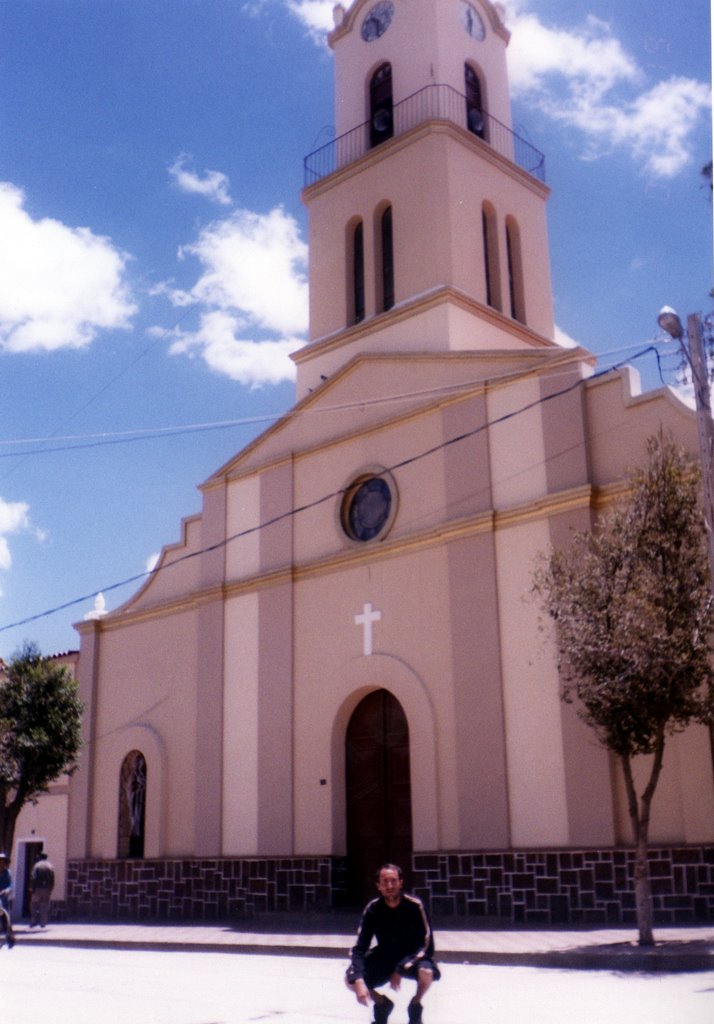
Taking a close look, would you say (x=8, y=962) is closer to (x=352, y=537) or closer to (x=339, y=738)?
(x=339, y=738)

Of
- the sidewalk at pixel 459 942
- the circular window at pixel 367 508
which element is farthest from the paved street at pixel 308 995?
the circular window at pixel 367 508

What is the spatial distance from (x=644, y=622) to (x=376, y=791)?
750 centimetres

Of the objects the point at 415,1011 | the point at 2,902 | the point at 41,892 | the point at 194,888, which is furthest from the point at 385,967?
the point at 41,892

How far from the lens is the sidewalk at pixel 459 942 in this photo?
11180 mm

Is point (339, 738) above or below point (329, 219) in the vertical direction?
below

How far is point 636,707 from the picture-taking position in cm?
1249

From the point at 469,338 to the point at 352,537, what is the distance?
14.7ft

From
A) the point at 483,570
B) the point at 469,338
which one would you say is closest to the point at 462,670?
the point at 483,570

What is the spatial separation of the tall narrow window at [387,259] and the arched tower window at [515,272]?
250 centimetres

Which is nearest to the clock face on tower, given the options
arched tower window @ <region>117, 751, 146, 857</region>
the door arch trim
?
the door arch trim

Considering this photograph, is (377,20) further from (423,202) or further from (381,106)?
(423,202)

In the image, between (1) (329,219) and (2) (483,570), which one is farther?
(1) (329,219)

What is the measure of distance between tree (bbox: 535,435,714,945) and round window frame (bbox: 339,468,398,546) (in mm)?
5841

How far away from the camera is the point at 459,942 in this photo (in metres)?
13.3
